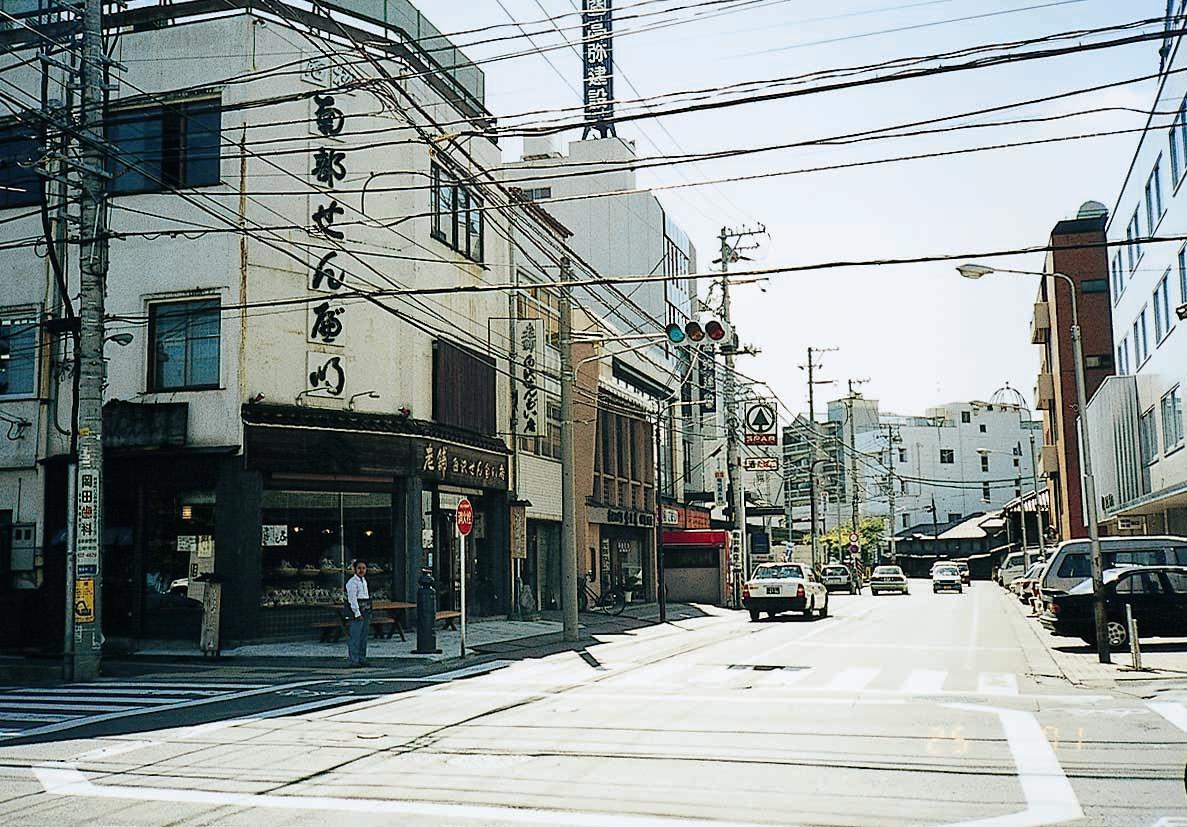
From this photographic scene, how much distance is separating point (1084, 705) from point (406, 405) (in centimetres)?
1739

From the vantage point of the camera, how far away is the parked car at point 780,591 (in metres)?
34.9

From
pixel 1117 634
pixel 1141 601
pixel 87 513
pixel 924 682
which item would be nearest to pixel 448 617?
pixel 87 513

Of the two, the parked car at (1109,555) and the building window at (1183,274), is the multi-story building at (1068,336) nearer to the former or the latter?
the building window at (1183,274)

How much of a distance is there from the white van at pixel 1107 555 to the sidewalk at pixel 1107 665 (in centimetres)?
142

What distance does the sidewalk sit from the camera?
17203 mm

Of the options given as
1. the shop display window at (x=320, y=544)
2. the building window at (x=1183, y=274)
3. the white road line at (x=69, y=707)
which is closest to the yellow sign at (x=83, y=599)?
the white road line at (x=69, y=707)

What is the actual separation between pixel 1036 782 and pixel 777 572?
2622cm

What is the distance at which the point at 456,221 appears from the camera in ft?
104

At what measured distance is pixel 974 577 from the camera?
10538cm

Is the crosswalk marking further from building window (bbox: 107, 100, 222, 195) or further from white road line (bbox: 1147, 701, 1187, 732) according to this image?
white road line (bbox: 1147, 701, 1187, 732)

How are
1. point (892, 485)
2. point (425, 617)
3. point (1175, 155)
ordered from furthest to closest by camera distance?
point (892, 485), point (1175, 155), point (425, 617)

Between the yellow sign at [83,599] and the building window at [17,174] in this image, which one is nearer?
the yellow sign at [83,599]

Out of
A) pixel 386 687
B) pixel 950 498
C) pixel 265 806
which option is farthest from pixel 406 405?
pixel 950 498

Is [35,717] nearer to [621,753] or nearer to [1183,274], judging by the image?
[621,753]
